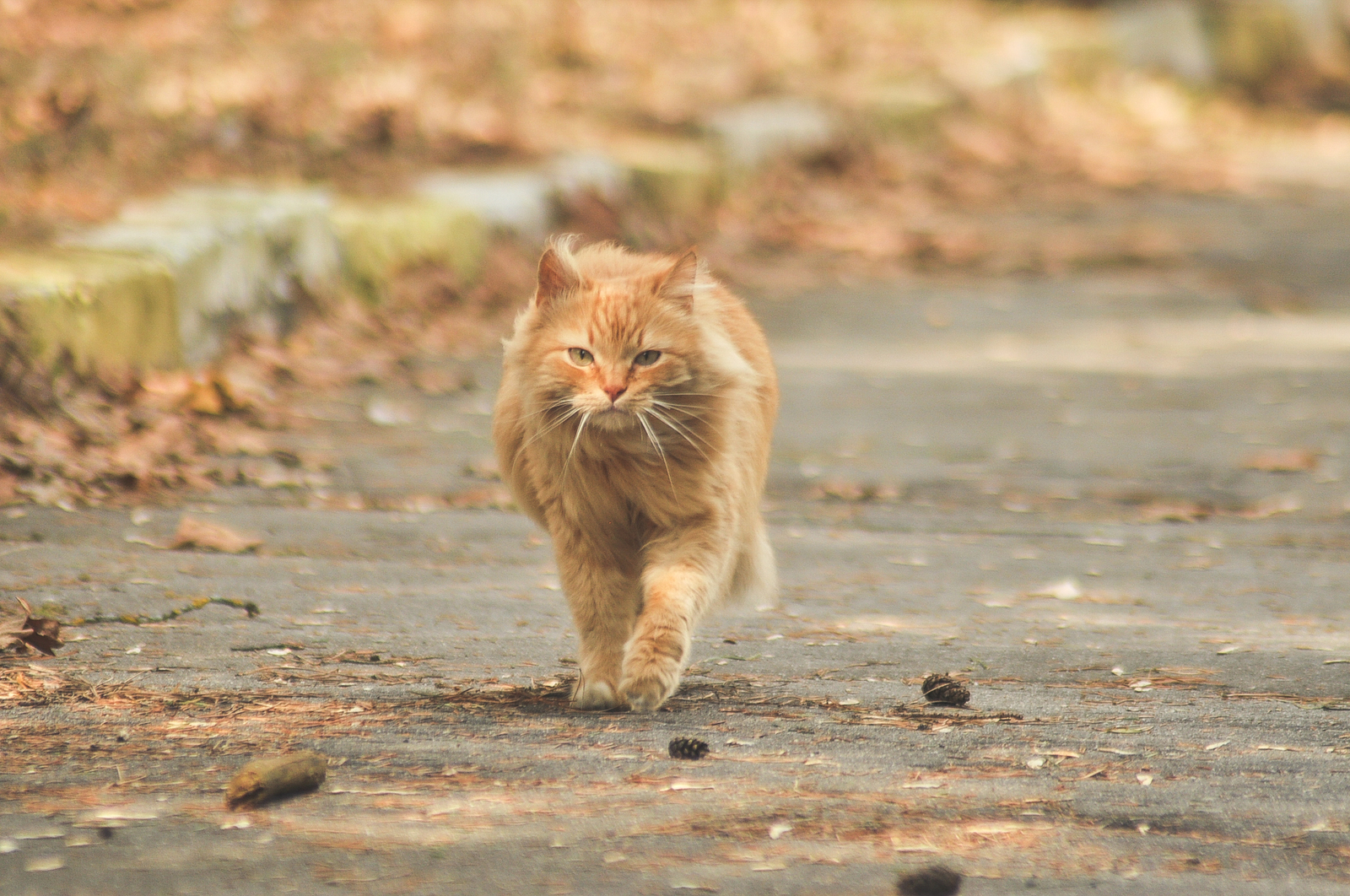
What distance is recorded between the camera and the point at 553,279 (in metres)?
4.10

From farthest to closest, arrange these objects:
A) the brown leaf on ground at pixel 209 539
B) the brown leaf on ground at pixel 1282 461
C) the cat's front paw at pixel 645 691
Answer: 1. the brown leaf on ground at pixel 1282 461
2. the brown leaf on ground at pixel 209 539
3. the cat's front paw at pixel 645 691

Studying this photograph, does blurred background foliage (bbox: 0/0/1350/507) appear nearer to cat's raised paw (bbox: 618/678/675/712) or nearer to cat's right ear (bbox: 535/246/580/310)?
cat's right ear (bbox: 535/246/580/310)

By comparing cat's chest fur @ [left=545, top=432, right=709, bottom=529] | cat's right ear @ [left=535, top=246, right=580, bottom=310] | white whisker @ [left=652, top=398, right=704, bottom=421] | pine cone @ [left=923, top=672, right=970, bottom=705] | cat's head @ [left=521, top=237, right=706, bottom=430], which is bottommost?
pine cone @ [left=923, top=672, right=970, bottom=705]

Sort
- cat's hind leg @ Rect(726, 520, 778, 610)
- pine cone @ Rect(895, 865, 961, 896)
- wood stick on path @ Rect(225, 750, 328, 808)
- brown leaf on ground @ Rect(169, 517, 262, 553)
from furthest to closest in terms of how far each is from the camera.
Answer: brown leaf on ground @ Rect(169, 517, 262, 553)
cat's hind leg @ Rect(726, 520, 778, 610)
wood stick on path @ Rect(225, 750, 328, 808)
pine cone @ Rect(895, 865, 961, 896)

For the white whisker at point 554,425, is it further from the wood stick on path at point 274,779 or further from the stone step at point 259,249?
the stone step at point 259,249

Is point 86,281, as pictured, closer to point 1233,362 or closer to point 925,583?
point 925,583

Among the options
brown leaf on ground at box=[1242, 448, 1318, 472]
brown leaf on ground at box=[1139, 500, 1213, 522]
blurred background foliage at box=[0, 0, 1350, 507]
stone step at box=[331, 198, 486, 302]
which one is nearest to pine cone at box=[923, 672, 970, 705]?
brown leaf on ground at box=[1139, 500, 1213, 522]

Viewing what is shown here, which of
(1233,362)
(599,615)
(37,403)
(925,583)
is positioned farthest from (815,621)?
(1233,362)

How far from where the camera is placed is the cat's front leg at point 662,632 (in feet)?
12.3

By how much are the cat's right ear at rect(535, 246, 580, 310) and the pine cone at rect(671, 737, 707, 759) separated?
4.27 ft

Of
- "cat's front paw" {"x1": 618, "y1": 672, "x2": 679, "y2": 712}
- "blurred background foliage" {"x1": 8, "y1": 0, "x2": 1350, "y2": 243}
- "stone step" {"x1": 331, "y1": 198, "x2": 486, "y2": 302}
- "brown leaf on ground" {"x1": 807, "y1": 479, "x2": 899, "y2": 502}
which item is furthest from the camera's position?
"blurred background foliage" {"x1": 8, "y1": 0, "x2": 1350, "y2": 243}

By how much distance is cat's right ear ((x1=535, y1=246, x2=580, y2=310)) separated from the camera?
4.06 metres

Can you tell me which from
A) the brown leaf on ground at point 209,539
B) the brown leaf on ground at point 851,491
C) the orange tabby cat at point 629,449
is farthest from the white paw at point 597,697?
the brown leaf on ground at point 851,491

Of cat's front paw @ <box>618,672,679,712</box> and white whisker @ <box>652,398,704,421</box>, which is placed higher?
white whisker @ <box>652,398,704,421</box>
